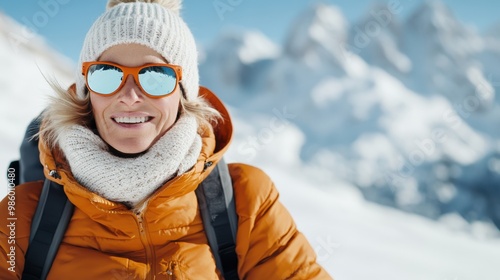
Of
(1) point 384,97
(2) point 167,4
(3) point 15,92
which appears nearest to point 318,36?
(1) point 384,97

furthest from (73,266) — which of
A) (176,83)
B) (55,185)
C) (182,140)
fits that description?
(176,83)

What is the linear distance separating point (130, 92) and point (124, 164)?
12.7 inches

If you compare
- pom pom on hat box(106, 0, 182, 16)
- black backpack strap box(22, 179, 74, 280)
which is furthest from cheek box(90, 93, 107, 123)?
pom pom on hat box(106, 0, 182, 16)

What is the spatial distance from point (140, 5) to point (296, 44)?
442ft

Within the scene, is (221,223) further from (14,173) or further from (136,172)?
(14,173)

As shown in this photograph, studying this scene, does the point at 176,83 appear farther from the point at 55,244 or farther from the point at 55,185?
the point at 55,244

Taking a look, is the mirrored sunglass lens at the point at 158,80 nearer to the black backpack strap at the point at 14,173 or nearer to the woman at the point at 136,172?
the woman at the point at 136,172

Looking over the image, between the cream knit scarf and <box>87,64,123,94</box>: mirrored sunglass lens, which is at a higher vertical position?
<box>87,64,123,94</box>: mirrored sunglass lens

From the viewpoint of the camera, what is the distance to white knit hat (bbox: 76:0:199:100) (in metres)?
2.00

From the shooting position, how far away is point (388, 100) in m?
128

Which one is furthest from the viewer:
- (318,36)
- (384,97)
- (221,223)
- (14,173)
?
(318,36)

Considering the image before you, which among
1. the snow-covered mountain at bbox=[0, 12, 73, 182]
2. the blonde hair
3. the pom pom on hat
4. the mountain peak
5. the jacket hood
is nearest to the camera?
the jacket hood

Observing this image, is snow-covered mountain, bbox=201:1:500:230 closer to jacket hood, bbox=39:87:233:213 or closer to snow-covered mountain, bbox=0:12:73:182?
snow-covered mountain, bbox=0:12:73:182

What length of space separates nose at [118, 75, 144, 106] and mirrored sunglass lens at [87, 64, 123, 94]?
1.2 inches
